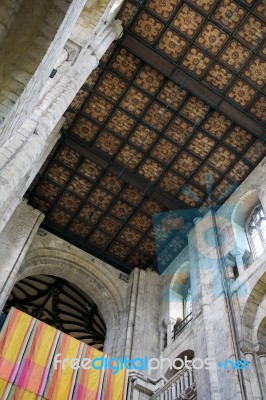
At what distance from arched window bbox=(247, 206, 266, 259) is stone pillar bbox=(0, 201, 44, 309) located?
19.3 ft

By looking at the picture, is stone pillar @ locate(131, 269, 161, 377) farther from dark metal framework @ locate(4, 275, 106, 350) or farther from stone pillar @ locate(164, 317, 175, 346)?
dark metal framework @ locate(4, 275, 106, 350)

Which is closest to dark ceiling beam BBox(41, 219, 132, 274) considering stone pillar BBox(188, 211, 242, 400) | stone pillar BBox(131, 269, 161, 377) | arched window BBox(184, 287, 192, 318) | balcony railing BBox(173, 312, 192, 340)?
stone pillar BBox(131, 269, 161, 377)

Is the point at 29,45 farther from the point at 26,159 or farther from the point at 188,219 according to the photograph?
the point at 188,219

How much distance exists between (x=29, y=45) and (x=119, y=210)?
11312mm

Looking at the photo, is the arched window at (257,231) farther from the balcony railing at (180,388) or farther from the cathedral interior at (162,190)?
the balcony railing at (180,388)

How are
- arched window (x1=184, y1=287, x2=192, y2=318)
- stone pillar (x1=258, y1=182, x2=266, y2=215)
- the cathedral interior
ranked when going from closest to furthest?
the cathedral interior, stone pillar (x1=258, y1=182, x2=266, y2=215), arched window (x1=184, y1=287, x2=192, y2=318)

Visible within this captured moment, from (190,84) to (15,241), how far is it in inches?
242

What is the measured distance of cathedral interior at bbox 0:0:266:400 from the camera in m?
9.73

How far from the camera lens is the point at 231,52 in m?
11.5

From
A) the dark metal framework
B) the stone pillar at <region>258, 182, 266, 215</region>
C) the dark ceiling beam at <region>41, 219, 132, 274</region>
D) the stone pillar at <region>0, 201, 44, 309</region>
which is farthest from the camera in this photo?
the dark metal framework

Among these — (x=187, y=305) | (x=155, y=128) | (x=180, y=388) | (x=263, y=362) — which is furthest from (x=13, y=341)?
(x=155, y=128)

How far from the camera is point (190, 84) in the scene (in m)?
11.9

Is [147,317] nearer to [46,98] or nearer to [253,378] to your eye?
[253,378]

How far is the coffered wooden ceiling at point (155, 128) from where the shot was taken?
37.1 ft
